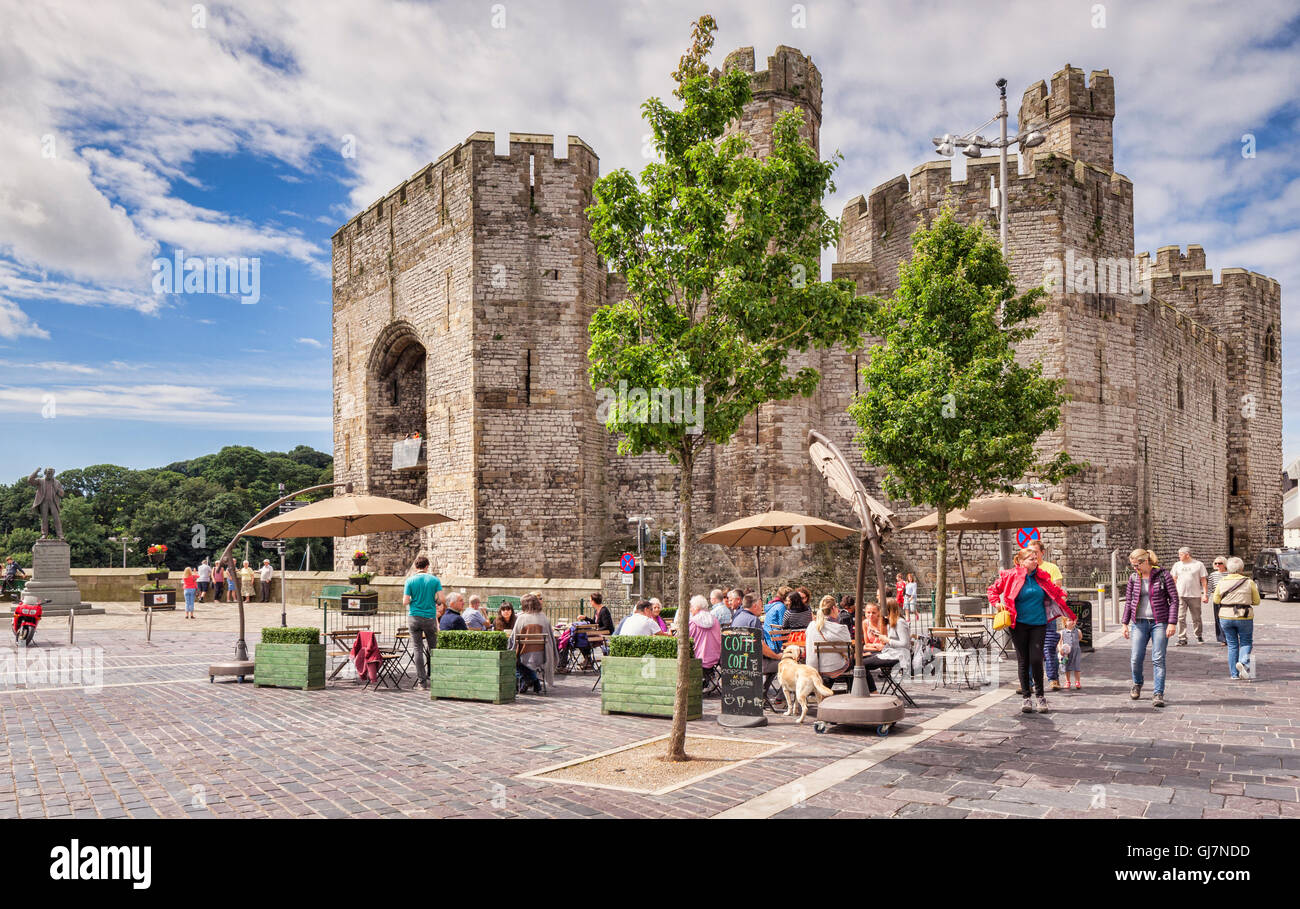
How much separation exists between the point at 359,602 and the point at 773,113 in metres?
17.7

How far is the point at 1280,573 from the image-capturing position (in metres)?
27.3

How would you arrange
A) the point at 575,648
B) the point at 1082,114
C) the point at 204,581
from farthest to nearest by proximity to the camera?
the point at 1082,114 → the point at 204,581 → the point at 575,648

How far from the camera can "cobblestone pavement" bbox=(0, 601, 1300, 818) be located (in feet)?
18.0

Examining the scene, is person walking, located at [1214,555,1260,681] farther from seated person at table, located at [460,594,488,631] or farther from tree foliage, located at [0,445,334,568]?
tree foliage, located at [0,445,334,568]

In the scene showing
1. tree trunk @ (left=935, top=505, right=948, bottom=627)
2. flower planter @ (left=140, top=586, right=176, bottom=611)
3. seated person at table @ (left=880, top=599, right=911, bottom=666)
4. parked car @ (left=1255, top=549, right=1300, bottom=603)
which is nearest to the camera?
seated person at table @ (left=880, top=599, right=911, bottom=666)

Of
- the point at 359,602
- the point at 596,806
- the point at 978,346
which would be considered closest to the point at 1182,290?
the point at 978,346

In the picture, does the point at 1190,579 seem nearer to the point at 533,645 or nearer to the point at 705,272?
the point at 533,645

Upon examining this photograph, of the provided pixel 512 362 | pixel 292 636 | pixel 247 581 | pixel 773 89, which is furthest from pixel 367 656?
pixel 773 89

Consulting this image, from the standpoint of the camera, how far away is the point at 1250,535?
3975 centimetres

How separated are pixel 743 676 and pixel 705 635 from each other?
55.0 inches

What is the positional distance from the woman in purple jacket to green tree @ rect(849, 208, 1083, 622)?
5.12 metres

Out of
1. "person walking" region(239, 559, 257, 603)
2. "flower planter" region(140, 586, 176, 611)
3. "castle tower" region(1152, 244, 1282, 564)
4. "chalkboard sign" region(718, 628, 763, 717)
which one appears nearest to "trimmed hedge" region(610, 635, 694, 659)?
"chalkboard sign" region(718, 628, 763, 717)

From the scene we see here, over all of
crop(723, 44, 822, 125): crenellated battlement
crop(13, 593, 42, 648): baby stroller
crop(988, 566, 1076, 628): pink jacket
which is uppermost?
crop(723, 44, 822, 125): crenellated battlement

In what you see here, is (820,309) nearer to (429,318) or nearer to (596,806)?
(596,806)
